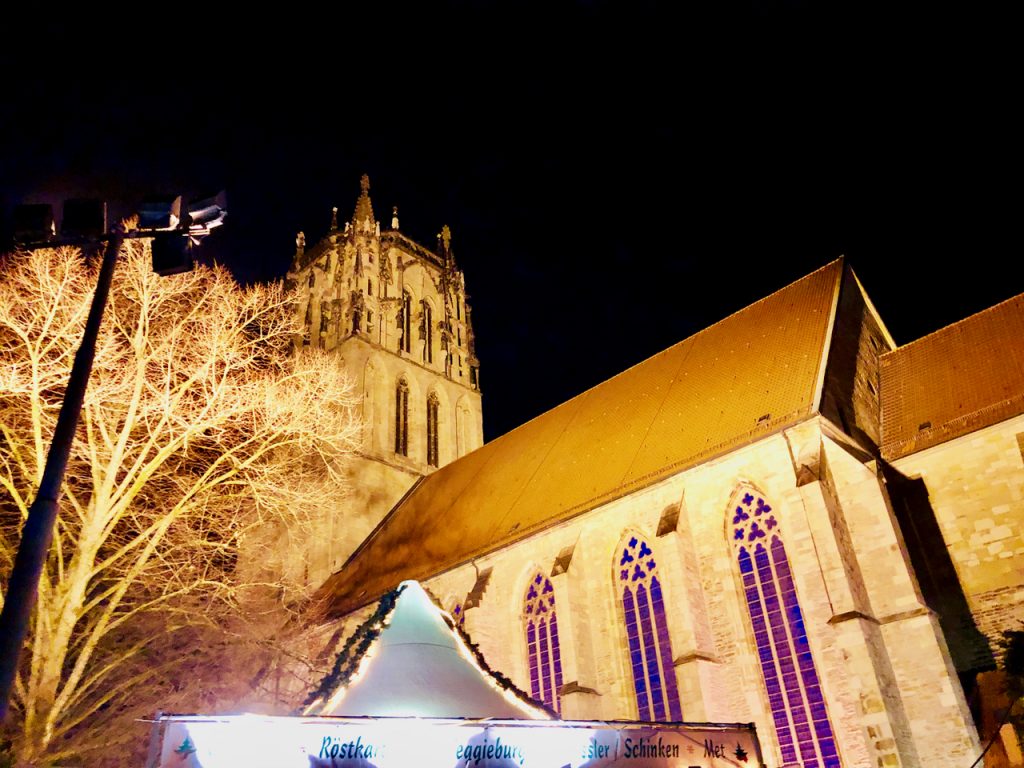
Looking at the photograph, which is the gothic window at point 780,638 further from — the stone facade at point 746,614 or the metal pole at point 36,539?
the metal pole at point 36,539

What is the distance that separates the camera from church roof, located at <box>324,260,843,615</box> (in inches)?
590

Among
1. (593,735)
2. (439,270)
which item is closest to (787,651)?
(593,735)

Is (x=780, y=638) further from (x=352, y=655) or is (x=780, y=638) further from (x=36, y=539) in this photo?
(x=36, y=539)

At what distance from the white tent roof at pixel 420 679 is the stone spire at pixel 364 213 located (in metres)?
24.5

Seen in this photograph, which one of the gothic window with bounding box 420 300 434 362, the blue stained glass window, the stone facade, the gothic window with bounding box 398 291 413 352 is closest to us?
the stone facade

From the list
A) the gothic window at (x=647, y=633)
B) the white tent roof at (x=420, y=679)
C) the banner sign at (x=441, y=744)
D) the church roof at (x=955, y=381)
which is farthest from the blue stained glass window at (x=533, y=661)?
the banner sign at (x=441, y=744)

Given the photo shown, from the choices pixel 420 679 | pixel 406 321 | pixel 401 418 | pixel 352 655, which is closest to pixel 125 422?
pixel 352 655

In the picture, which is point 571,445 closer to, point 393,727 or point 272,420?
point 272,420

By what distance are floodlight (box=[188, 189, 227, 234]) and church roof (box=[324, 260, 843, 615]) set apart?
10440 millimetres

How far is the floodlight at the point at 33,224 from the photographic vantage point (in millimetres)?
5430

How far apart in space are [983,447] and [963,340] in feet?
11.8

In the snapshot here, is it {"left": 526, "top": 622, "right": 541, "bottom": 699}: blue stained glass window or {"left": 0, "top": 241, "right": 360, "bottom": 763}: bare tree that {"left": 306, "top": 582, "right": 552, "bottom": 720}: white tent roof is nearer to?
{"left": 0, "top": 241, "right": 360, "bottom": 763}: bare tree

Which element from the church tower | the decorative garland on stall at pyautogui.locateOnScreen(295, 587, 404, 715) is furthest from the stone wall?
the church tower

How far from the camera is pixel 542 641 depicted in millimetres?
16219
